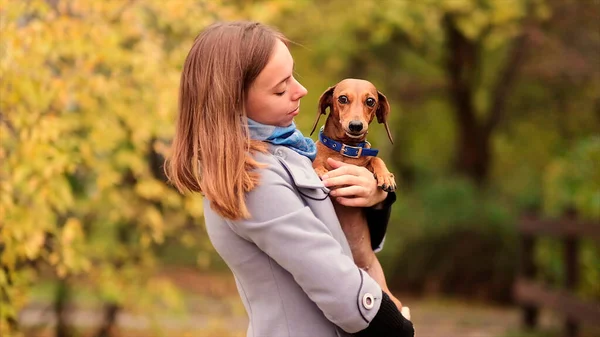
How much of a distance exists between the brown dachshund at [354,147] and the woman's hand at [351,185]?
68mm

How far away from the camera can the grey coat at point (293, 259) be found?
7.18ft

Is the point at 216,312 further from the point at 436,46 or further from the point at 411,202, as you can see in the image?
the point at 436,46

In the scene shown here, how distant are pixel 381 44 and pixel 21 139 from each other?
945 cm

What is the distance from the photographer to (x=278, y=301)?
2.31 metres

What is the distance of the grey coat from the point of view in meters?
2.19

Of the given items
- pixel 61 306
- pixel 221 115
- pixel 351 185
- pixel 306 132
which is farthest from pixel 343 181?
pixel 61 306

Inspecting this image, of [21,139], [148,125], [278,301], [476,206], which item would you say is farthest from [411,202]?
[278,301]

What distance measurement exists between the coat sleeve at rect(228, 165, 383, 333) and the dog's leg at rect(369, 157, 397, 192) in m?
0.32

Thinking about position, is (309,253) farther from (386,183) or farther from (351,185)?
(386,183)

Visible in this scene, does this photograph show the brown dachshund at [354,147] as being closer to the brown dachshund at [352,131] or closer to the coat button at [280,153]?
the brown dachshund at [352,131]

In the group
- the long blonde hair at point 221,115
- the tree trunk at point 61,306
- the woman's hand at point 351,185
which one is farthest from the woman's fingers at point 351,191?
the tree trunk at point 61,306

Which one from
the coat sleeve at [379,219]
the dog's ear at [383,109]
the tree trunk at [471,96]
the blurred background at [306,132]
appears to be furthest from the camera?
the tree trunk at [471,96]

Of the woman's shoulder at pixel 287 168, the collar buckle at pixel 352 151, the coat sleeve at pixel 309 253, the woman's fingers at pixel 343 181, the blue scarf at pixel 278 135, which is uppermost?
the blue scarf at pixel 278 135

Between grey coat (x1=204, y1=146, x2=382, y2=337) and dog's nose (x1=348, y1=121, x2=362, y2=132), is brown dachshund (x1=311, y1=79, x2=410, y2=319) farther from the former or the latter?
grey coat (x1=204, y1=146, x2=382, y2=337)
